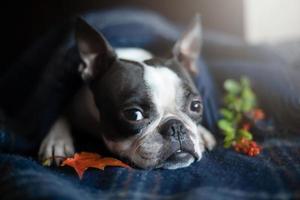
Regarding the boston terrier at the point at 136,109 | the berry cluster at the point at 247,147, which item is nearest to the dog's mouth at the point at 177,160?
the boston terrier at the point at 136,109

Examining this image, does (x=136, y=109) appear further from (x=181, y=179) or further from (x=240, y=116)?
(x=240, y=116)

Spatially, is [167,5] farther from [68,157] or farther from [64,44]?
[68,157]

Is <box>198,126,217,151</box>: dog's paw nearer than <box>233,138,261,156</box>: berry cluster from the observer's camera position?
No

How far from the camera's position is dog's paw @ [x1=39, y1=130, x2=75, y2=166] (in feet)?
6.41

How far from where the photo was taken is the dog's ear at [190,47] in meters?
2.28

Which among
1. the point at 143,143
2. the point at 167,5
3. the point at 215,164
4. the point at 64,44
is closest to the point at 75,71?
the point at 64,44

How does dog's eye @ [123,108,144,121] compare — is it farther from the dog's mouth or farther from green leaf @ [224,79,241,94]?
green leaf @ [224,79,241,94]

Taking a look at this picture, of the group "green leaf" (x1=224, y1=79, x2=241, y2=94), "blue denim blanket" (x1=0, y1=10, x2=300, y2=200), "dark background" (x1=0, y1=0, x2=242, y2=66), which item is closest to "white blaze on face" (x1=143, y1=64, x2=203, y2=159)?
"blue denim blanket" (x1=0, y1=10, x2=300, y2=200)

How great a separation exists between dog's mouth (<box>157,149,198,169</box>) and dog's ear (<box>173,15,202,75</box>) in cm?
55

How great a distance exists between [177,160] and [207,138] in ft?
1.07

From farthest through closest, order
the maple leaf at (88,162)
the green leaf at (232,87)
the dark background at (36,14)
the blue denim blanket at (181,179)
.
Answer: the dark background at (36,14), the green leaf at (232,87), the maple leaf at (88,162), the blue denim blanket at (181,179)

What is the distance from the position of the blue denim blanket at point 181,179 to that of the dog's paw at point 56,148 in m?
0.13

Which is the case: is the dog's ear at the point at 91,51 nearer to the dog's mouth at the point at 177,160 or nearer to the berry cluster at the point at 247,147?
the dog's mouth at the point at 177,160

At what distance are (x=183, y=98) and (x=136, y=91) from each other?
20cm
